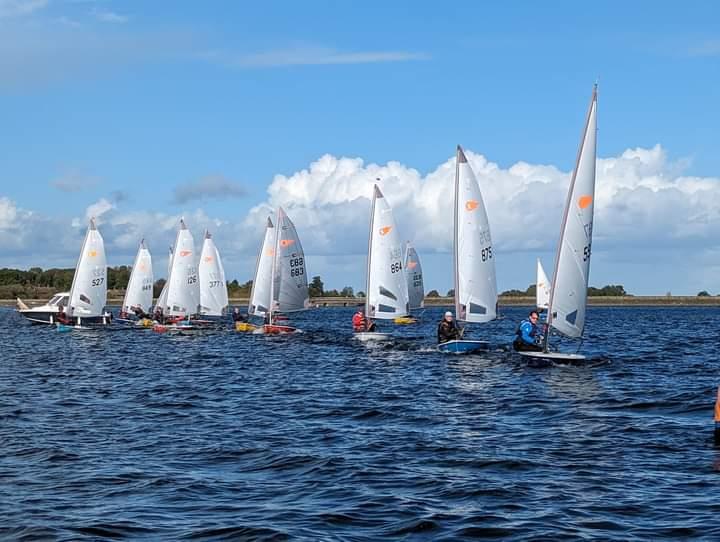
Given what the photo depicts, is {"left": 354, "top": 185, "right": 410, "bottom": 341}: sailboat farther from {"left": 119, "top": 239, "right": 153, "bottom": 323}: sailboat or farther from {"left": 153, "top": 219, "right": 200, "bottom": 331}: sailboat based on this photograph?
{"left": 119, "top": 239, "right": 153, "bottom": 323}: sailboat

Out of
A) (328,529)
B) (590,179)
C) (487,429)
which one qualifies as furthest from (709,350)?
(328,529)

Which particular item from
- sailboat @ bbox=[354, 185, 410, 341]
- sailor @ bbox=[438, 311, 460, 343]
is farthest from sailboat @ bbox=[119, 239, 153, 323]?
sailor @ bbox=[438, 311, 460, 343]

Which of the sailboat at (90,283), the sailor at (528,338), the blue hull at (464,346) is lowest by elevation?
the blue hull at (464,346)

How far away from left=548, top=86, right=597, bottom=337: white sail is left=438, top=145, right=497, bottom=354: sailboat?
722 cm

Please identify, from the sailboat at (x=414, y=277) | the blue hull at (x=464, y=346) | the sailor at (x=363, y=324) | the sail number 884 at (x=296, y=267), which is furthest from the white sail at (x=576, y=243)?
the sailboat at (x=414, y=277)

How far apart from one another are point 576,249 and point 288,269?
27523mm

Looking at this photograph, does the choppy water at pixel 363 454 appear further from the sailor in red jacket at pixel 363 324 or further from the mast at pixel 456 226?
the sailor in red jacket at pixel 363 324

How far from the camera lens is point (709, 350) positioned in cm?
4888

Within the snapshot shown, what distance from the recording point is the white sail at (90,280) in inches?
2734

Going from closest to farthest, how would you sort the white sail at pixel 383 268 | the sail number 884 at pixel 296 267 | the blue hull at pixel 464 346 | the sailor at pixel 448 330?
the blue hull at pixel 464 346 → the sailor at pixel 448 330 → the white sail at pixel 383 268 → the sail number 884 at pixel 296 267

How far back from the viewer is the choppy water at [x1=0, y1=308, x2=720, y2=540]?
45.3ft

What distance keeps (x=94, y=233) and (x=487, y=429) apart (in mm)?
53565

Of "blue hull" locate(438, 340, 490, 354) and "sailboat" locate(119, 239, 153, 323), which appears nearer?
"blue hull" locate(438, 340, 490, 354)

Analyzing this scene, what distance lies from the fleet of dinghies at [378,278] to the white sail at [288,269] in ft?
0.19
